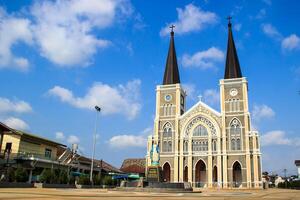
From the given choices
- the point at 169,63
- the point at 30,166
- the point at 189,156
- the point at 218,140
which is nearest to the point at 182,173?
the point at 189,156

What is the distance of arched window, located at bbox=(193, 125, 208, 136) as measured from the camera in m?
60.9

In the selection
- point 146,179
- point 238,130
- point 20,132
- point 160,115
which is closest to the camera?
point 146,179

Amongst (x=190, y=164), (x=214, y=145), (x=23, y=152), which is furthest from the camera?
(x=214, y=145)

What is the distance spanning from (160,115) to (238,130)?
16385 mm

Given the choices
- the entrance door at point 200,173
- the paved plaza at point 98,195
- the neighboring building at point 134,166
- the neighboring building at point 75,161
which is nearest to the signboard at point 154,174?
the paved plaza at point 98,195

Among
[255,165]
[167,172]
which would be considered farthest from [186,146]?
[255,165]

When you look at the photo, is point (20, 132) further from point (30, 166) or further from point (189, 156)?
point (189, 156)

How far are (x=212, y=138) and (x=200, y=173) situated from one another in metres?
7.60

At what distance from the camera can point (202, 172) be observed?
200 feet

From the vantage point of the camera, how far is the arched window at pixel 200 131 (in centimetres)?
6094

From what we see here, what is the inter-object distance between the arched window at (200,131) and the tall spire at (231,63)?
1178 centimetres

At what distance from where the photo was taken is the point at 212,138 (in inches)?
2343

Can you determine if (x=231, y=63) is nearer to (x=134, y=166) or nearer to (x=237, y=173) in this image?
(x=237, y=173)

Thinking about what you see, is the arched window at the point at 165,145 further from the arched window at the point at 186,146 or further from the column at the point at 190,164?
the column at the point at 190,164
